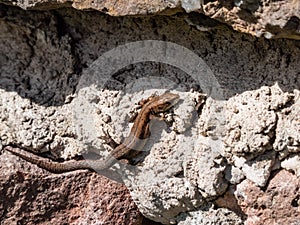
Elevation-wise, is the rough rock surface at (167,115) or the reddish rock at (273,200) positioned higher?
the rough rock surface at (167,115)

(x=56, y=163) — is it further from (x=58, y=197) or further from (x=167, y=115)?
(x=167, y=115)

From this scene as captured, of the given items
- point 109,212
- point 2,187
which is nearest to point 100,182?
point 109,212

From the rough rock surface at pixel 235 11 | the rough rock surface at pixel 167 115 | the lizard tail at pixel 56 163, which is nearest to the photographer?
the rough rock surface at pixel 235 11

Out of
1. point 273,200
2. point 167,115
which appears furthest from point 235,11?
point 273,200

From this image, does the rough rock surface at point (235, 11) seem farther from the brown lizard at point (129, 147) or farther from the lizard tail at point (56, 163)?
the lizard tail at point (56, 163)

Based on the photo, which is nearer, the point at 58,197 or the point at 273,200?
the point at 273,200

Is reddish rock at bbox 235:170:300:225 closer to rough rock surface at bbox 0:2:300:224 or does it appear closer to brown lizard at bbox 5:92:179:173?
rough rock surface at bbox 0:2:300:224

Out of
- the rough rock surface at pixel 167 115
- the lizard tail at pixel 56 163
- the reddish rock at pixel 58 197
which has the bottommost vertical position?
the reddish rock at pixel 58 197

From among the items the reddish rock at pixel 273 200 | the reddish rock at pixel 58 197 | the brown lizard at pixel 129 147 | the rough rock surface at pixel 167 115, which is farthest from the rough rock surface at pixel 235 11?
the reddish rock at pixel 58 197
